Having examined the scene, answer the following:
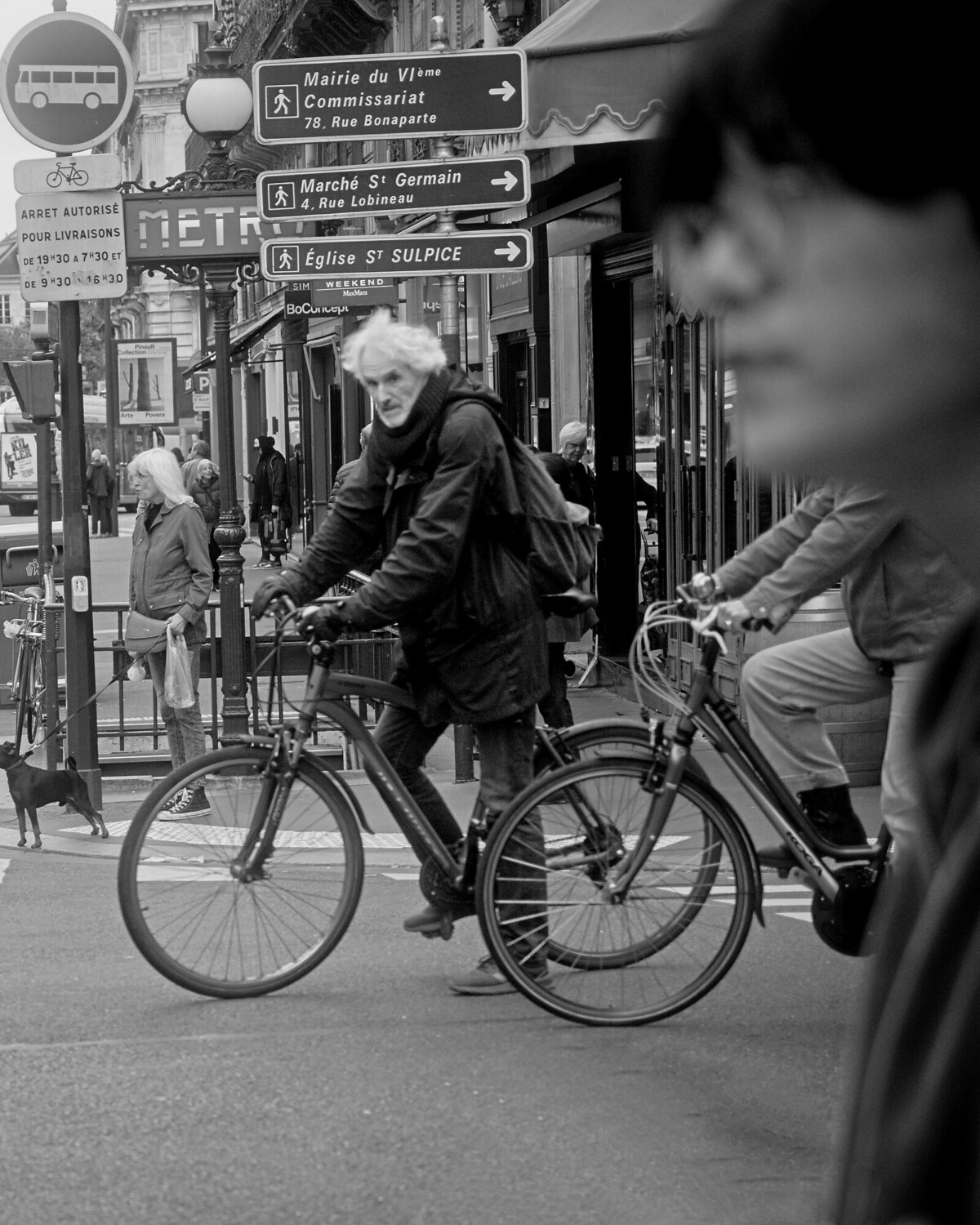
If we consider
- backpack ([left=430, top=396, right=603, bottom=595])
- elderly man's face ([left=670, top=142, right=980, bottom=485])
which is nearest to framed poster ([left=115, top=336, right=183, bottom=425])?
backpack ([left=430, top=396, right=603, bottom=595])

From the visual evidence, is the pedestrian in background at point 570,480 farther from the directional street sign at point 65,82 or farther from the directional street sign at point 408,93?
the directional street sign at point 65,82

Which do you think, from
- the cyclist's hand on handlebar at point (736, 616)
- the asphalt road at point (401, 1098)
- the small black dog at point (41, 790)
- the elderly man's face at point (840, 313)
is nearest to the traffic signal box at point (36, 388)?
the small black dog at point (41, 790)

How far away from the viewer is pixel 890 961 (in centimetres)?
86

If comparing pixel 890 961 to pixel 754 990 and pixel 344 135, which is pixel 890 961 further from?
pixel 344 135

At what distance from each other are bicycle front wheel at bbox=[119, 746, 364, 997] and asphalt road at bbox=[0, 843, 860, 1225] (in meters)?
0.12

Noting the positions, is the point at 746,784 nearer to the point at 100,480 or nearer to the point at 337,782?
the point at 337,782

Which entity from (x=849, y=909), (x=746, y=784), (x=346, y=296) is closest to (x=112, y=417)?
(x=346, y=296)

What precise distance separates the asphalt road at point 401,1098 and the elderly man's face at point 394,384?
1.64m

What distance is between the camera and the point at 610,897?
16.3ft

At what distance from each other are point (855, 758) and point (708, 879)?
397cm

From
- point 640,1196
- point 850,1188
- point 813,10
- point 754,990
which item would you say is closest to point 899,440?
point 813,10

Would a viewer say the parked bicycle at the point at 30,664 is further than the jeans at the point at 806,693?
Yes

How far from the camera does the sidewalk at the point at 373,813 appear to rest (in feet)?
26.5

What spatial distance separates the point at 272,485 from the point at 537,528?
2343 centimetres
